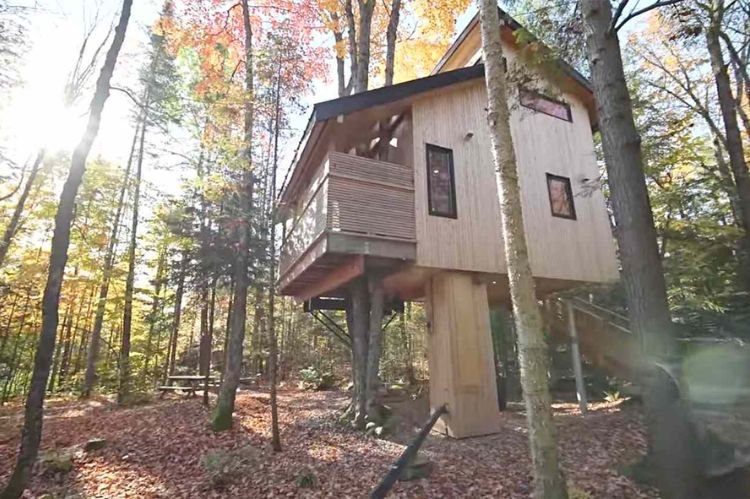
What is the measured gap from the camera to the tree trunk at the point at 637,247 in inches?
150

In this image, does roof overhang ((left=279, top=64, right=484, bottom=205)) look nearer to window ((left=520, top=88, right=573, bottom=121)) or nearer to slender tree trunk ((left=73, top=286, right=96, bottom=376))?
window ((left=520, top=88, right=573, bottom=121))

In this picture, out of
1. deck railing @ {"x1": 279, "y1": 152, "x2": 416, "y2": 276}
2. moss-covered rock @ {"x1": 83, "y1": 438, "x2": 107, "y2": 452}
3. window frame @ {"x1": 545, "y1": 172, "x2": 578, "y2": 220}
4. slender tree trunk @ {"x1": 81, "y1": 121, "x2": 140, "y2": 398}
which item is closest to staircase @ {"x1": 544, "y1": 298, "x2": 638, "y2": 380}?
window frame @ {"x1": 545, "y1": 172, "x2": 578, "y2": 220}

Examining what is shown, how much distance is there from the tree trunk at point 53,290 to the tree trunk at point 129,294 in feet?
15.7

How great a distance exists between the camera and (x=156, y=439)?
24.3 feet

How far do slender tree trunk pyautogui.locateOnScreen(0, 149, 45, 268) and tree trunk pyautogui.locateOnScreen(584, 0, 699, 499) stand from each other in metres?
15.9

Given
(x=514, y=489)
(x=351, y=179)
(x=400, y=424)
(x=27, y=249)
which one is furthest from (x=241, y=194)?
(x=27, y=249)

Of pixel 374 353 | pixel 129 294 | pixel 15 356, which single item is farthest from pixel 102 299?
pixel 374 353

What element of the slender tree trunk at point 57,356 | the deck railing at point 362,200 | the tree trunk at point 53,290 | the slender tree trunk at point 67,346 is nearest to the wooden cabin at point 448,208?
the deck railing at point 362,200

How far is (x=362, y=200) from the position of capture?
7.16 metres

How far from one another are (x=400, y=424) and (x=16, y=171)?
14319 millimetres

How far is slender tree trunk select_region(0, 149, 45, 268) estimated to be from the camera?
38.8 ft

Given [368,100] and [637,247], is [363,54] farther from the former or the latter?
[637,247]

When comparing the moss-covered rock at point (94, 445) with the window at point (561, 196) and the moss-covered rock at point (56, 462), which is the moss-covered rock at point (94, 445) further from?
the window at point (561, 196)

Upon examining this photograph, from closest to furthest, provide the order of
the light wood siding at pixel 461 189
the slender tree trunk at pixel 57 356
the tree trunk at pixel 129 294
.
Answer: the light wood siding at pixel 461 189 → the tree trunk at pixel 129 294 → the slender tree trunk at pixel 57 356
